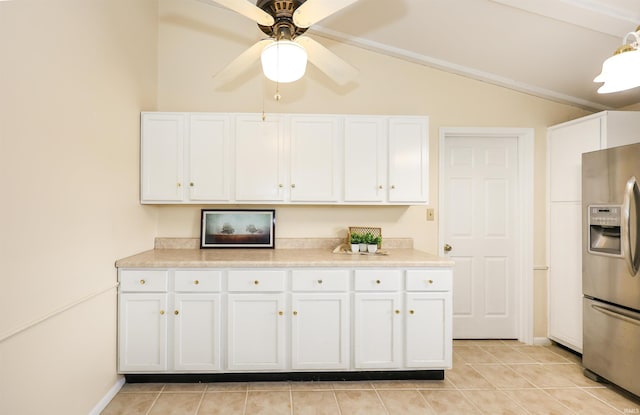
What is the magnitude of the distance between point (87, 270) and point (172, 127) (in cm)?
130

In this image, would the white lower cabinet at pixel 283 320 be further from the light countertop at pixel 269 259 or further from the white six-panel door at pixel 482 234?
the white six-panel door at pixel 482 234

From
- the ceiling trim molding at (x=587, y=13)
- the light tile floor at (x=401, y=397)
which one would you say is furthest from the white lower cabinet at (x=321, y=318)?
the ceiling trim molding at (x=587, y=13)

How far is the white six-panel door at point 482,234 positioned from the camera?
3.40 m

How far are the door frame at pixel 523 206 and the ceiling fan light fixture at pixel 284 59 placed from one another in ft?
6.58

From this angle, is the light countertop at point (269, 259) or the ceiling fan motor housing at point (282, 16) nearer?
the ceiling fan motor housing at point (282, 16)

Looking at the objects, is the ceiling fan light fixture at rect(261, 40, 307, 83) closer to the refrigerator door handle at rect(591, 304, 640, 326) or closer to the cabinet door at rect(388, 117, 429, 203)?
the cabinet door at rect(388, 117, 429, 203)

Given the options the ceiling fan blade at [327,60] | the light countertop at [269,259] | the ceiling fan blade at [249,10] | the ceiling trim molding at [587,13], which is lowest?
the light countertop at [269,259]

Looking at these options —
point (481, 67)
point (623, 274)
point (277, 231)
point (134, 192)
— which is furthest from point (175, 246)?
point (623, 274)

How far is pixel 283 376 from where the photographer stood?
253 cm

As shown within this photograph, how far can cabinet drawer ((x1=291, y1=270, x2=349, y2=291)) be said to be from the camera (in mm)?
2479

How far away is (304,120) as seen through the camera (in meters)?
2.84

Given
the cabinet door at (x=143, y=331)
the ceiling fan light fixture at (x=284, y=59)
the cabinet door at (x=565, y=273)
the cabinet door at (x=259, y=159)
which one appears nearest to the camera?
the ceiling fan light fixture at (x=284, y=59)

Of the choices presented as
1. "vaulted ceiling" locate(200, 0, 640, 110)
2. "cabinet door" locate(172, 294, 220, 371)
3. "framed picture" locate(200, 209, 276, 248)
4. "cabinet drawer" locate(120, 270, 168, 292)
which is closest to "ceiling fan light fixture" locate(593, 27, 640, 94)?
"vaulted ceiling" locate(200, 0, 640, 110)

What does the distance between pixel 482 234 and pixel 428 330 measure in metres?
1.40
